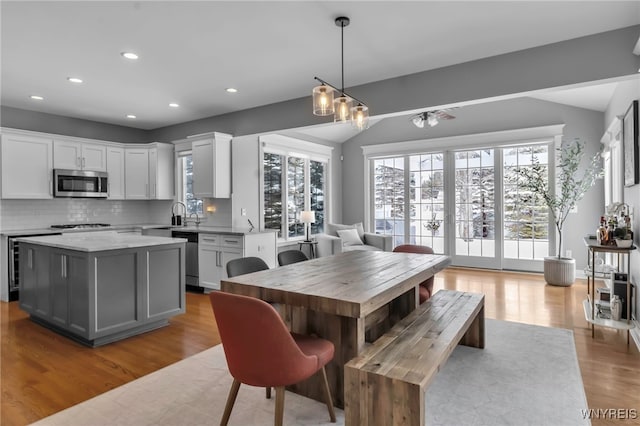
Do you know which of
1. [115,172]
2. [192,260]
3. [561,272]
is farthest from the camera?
[115,172]

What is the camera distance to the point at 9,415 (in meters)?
2.17

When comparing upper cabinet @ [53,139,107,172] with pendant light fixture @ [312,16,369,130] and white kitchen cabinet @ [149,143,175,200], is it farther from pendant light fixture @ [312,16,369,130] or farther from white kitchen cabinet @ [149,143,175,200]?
pendant light fixture @ [312,16,369,130]

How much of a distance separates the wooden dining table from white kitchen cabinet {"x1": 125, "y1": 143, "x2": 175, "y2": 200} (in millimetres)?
4416

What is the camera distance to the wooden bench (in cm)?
161

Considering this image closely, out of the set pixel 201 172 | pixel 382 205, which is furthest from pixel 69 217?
pixel 382 205

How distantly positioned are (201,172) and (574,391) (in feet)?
17.1

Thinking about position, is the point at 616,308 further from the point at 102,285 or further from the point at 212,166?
the point at 212,166

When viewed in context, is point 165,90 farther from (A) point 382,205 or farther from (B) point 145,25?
(A) point 382,205

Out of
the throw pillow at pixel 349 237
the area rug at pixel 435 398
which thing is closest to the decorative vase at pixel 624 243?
the area rug at pixel 435 398

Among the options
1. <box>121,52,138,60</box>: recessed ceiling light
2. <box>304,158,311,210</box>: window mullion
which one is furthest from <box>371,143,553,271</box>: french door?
<box>121,52,138,60</box>: recessed ceiling light

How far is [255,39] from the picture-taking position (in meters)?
3.19

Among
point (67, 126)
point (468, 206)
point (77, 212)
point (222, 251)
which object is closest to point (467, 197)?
point (468, 206)

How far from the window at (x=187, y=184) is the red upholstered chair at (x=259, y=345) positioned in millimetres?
4841

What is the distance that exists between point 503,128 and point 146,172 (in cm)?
641
